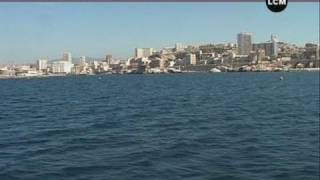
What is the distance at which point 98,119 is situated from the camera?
33.2 meters

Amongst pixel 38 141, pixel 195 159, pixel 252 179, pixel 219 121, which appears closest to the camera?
pixel 252 179

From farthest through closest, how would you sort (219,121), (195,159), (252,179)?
(219,121)
(195,159)
(252,179)

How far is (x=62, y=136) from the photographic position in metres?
24.6

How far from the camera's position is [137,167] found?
16750mm

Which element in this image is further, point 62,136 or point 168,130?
point 168,130

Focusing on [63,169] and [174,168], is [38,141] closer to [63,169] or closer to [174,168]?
[63,169]

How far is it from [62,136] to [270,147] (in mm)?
9395

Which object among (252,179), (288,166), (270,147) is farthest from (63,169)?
(270,147)

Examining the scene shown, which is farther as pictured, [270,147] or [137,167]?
[270,147]

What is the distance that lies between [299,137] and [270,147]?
355cm

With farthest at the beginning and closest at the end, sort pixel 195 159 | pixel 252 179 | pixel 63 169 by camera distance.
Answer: pixel 195 159
pixel 63 169
pixel 252 179

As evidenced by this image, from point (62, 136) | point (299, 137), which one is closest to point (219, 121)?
point (299, 137)

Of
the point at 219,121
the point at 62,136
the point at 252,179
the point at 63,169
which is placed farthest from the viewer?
the point at 219,121

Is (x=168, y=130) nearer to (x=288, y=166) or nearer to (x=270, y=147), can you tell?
(x=270, y=147)
